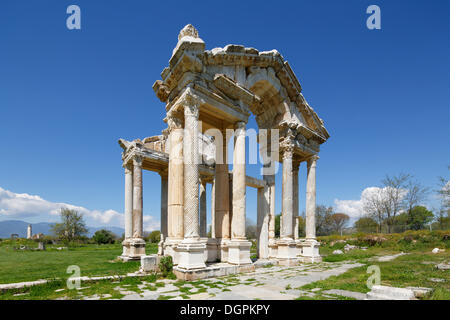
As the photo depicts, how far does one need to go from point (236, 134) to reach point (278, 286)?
6623 millimetres

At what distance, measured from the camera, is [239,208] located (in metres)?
11.1

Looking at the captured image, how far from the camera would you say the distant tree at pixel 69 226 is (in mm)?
45250

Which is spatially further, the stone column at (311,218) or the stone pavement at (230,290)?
the stone column at (311,218)

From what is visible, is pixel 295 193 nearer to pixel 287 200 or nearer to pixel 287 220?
pixel 287 200

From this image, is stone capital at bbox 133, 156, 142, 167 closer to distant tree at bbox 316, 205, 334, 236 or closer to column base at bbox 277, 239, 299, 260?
column base at bbox 277, 239, 299, 260

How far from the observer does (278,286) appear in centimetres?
768

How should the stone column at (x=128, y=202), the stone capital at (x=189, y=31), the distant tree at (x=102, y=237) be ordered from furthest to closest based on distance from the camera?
the distant tree at (x=102, y=237), the stone column at (x=128, y=202), the stone capital at (x=189, y=31)

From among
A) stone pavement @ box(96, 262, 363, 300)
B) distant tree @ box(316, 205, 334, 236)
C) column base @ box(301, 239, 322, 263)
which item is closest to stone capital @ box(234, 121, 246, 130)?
stone pavement @ box(96, 262, 363, 300)

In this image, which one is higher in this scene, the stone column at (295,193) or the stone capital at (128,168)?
the stone capital at (128,168)

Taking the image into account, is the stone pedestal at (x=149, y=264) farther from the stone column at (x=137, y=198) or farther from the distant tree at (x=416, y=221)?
the distant tree at (x=416, y=221)

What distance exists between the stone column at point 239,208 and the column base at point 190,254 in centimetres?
208

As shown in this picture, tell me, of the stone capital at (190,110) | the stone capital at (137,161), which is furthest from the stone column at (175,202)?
the stone capital at (137,161)
